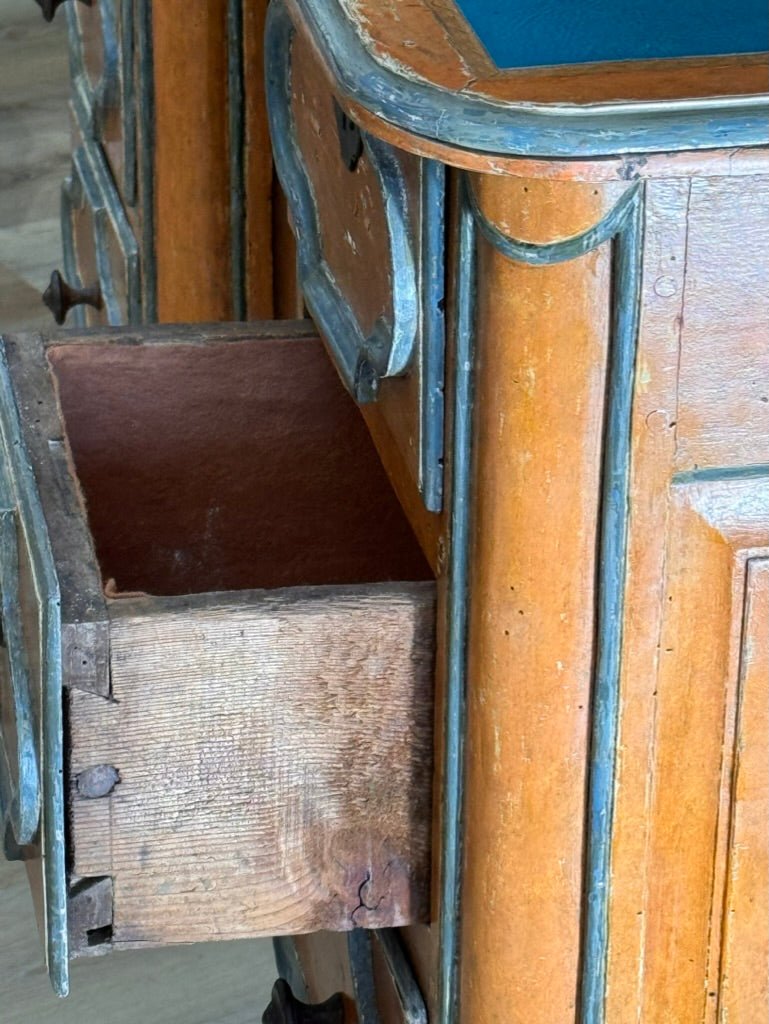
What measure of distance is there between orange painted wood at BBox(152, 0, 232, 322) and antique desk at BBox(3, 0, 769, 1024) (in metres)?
0.45

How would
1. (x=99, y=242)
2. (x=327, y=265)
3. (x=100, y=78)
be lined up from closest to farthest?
1. (x=327, y=265)
2. (x=100, y=78)
3. (x=99, y=242)

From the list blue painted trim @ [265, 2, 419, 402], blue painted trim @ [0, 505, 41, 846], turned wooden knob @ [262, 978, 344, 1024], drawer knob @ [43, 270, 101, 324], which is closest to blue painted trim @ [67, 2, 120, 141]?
drawer knob @ [43, 270, 101, 324]

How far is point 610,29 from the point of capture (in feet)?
3.66

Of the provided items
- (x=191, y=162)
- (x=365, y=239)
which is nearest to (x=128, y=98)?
(x=191, y=162)

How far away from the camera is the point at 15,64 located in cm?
336

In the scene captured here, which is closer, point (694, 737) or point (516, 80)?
point (516, 80)

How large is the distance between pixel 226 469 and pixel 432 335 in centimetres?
46

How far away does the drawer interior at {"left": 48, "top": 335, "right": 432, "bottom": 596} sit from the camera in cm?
137

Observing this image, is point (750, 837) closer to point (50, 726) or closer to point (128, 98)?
point (50, 726)

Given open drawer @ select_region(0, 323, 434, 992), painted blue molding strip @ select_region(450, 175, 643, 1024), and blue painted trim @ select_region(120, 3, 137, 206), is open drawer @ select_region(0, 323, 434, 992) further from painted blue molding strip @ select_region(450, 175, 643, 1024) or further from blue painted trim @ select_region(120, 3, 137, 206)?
blue painted trim @ select_region(120, 3, 137, 206)

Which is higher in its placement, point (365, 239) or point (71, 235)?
point (365, 239)

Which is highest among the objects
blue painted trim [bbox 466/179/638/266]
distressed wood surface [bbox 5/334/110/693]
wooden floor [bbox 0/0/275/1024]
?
blue painted trim [bbox 466/179/638/266]

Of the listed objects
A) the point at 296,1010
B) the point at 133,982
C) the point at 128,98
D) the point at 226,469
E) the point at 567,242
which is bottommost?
the point at 133,982

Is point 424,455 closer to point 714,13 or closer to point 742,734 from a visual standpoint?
point 742,734
